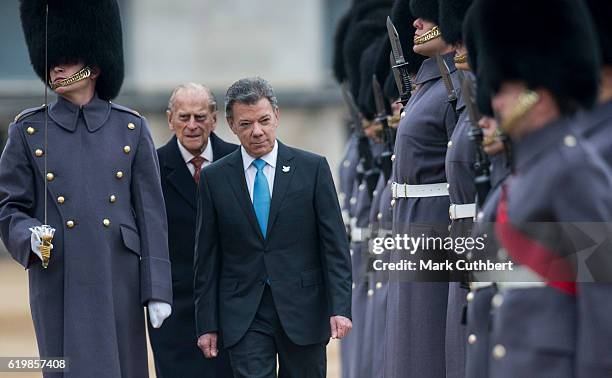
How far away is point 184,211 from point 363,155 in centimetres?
203

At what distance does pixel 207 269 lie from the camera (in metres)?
5.53

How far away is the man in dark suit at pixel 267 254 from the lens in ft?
17.9

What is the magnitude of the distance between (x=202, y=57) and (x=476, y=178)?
1401cm

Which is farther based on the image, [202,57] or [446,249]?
[202,57]

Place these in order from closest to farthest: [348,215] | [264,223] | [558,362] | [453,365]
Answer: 1. [558,362]
2. [453,365]
3. [264,223]
4. [348,215]

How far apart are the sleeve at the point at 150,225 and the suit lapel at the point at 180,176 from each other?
0.75 m

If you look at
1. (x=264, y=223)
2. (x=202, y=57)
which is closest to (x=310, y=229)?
(x=264, y=223)

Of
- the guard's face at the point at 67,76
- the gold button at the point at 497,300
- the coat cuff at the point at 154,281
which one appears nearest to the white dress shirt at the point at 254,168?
the coat cuff at the point at 154,281

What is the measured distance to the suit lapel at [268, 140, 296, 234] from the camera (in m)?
5.51

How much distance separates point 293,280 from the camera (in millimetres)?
5492

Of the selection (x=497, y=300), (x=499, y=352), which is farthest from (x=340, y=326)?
(x=499, y=352)

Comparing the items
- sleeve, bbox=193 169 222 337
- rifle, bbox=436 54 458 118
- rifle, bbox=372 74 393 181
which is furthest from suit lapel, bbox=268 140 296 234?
rifle, bbox=372 74 393 181

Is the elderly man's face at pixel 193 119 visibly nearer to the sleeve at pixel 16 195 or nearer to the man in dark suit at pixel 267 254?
the man in dark suit at pixel 267 254

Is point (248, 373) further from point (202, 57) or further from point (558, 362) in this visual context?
point (202, 57)
